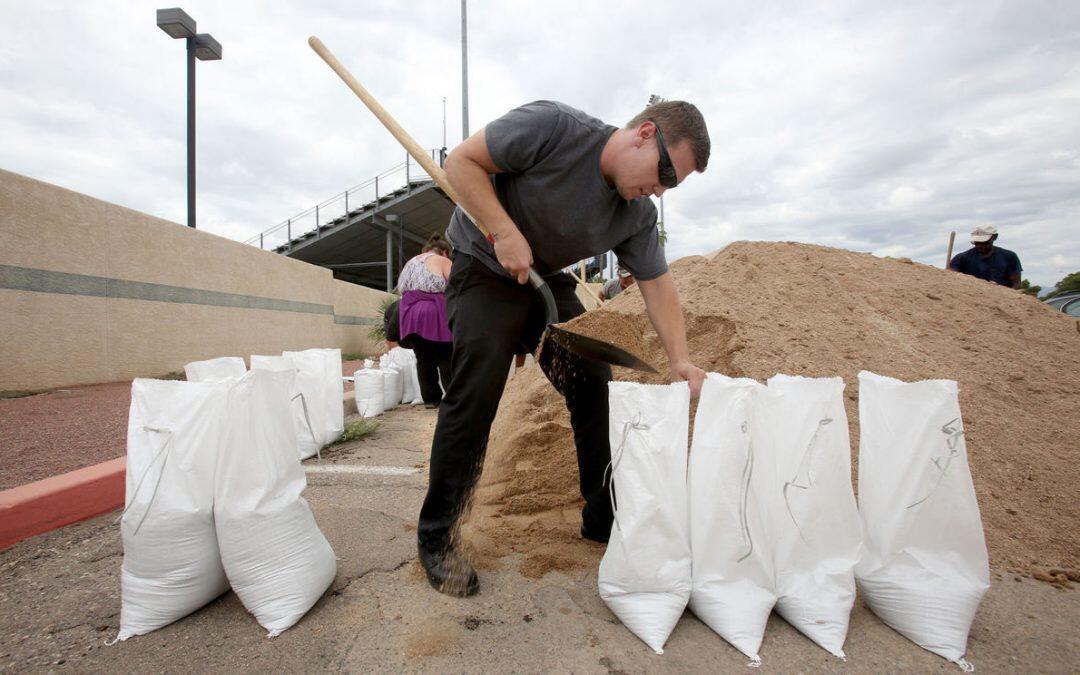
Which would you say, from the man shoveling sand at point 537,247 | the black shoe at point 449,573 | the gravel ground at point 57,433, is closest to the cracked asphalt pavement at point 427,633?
the black shoe at point 449,573

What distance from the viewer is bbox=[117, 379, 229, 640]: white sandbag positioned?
129 cm

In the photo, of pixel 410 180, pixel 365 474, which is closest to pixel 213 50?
pixel 365 474

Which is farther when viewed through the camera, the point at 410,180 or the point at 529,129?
the point at 410,180

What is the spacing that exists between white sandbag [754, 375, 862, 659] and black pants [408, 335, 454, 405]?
11.0 feet

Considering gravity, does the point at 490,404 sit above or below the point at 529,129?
below

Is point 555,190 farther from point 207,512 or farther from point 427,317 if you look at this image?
point 427,317

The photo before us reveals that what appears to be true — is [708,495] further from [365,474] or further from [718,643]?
[365,474]

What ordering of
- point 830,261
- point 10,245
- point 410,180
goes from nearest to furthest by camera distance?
point 830,261 → point 10,245 → point 410,180

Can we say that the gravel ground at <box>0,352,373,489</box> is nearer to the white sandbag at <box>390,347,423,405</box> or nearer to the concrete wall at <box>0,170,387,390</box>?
the concrete wall at <box>0,170,387,390</box>

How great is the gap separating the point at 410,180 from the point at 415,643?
18172 millimetres

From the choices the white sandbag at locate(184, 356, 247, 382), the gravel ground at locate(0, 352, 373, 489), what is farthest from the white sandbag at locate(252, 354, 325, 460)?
the gravel ground at locate(0, 352, 373, 489)

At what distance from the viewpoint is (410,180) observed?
58.3ft

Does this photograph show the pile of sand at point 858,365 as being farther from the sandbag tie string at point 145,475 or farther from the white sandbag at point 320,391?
the white sandbag at point 320,391

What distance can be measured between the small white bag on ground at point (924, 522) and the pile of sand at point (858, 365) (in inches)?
24.2
